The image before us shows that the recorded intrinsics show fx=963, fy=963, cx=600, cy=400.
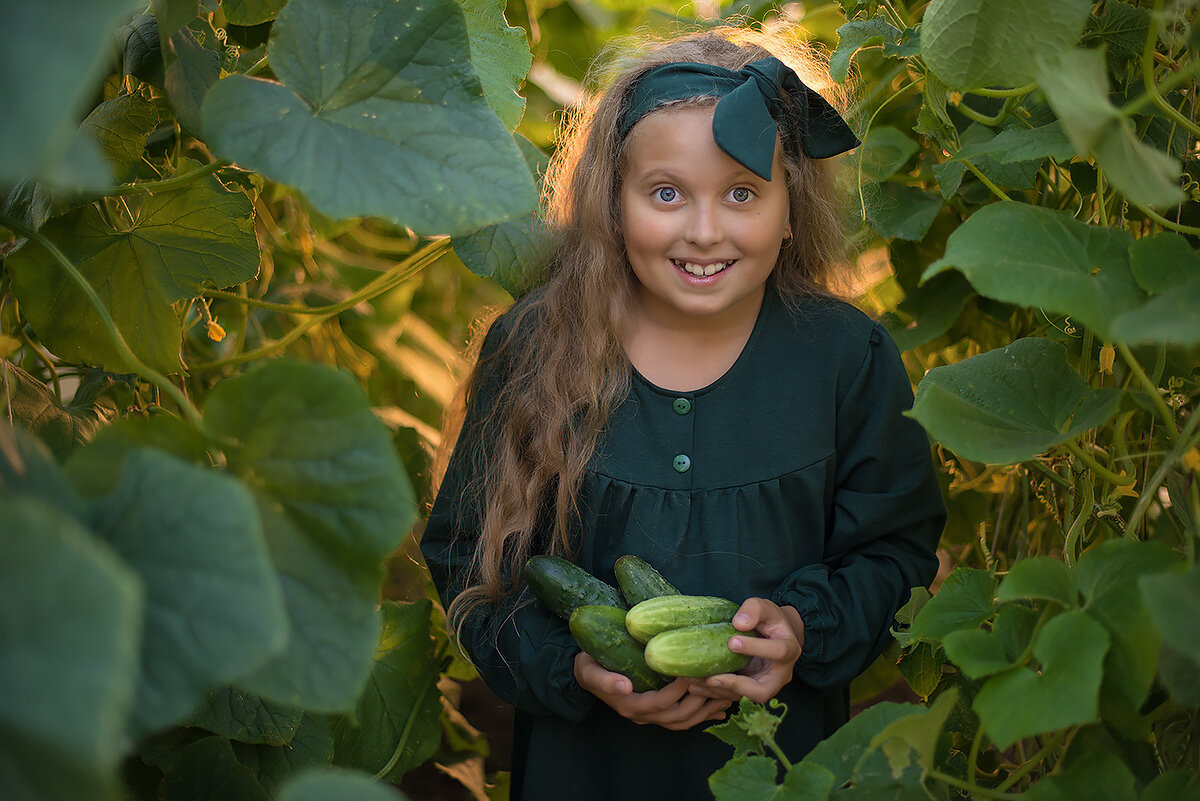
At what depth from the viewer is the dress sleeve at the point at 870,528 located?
1056 millimetres

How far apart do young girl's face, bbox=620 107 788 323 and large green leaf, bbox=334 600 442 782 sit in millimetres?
547

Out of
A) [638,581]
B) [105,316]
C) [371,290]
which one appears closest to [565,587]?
[638,581]

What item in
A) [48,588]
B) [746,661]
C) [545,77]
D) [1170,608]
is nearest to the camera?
[48,588]

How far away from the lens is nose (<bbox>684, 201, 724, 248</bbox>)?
3.35 feet

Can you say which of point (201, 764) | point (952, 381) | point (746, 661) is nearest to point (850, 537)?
point (746, 661)

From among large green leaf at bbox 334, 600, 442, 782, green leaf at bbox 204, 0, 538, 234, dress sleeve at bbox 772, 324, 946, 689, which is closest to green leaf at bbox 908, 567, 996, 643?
dress sleeve at bbox 772, 324, 946, 689

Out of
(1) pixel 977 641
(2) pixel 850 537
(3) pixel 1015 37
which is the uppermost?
(3) pixel 1015 37

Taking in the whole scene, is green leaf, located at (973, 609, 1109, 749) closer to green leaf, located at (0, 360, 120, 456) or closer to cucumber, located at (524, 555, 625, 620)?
cucumber, located at (524, 555, 625, 620)

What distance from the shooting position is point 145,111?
0.89 m

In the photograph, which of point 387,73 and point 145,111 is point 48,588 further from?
point 145,111

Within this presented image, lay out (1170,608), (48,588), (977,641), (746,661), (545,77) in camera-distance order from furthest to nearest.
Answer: (545,77) → (746,661) → (977,641) → (1170,608) → (48,588)

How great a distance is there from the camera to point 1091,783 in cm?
64

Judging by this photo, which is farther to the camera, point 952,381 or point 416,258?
point 416,258

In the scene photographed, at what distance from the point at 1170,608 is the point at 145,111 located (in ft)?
2.98
